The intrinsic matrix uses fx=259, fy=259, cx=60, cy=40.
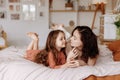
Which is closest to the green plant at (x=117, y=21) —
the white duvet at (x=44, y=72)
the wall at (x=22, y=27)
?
the wall at (x=22, y=27)

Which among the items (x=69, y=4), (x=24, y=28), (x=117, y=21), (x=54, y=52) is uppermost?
(x=69, y=4)

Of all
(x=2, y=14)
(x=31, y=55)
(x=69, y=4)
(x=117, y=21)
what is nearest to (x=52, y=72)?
(x=31, y=55)

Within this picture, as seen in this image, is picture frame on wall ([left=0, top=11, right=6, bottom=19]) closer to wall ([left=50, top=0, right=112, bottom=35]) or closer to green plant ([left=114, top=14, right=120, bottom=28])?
wall ([left=50, top=0, right=112, bottom=35])

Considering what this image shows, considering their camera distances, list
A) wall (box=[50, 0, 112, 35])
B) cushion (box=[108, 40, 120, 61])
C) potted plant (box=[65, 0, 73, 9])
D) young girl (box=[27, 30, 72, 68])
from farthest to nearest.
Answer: wall (box=[50, 0, 112, 35])
potted plant (box=[65, 0, 73, 9])
cushion (box=[108, 40, 120, 61])
young girl (box=[27, 30, 72, 68])

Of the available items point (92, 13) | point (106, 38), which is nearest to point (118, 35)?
point (106, 38)

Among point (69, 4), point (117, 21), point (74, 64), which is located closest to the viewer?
point (74, 64)

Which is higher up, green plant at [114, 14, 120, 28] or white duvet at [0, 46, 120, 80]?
green plant at [114, 14, 120, 28]

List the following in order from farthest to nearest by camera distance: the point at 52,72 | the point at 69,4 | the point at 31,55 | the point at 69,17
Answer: the point at 69,17 < the point at 69,4 < the point at 31,55 < the point at 52,72

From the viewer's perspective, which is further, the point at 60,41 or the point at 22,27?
the point at 22,27

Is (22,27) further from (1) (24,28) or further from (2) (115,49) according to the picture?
(2) (115,49)

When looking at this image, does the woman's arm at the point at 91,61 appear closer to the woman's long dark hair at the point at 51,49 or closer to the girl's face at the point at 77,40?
the girl's face at the point at 77,40

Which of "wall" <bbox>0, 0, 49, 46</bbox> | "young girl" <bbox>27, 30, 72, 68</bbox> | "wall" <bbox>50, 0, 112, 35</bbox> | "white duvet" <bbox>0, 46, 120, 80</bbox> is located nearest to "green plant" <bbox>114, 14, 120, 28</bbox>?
"wall" <bbox>50, 0, 112, 35</bbox>

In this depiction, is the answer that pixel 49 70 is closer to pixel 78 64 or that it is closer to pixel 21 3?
pixel 78 64

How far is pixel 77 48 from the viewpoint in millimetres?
1944
